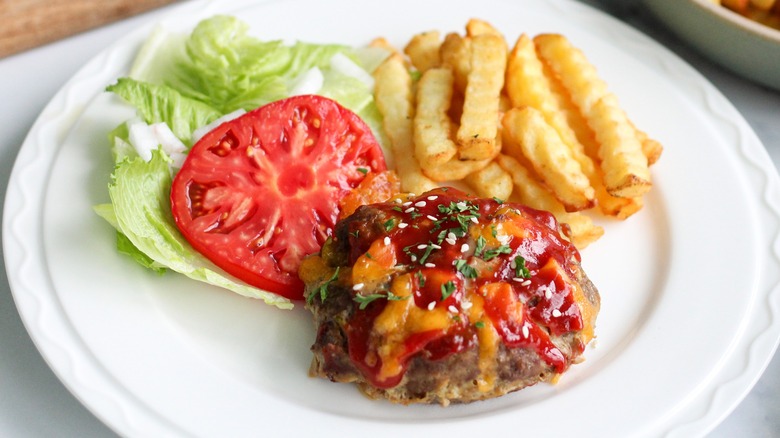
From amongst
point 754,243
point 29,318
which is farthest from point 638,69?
point 29,318

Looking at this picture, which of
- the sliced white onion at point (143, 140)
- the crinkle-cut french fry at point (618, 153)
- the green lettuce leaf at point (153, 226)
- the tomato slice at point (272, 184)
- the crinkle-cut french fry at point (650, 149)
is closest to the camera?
the green lettuce leaf at point (153, 226)

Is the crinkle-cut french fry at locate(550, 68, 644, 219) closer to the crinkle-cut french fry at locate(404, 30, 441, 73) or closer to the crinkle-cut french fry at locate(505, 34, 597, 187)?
the crinkle-cut french fry at locate(505, 34, 597, 187)

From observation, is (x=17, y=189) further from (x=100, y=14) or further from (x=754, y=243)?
(x=754, y=243)

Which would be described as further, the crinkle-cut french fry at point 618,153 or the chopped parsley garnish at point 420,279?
the crinkle-cut french fry at point 618,153

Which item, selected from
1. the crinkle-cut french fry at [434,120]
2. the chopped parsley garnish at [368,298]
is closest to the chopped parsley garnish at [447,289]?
the chopped parsley garnish at [368,298]

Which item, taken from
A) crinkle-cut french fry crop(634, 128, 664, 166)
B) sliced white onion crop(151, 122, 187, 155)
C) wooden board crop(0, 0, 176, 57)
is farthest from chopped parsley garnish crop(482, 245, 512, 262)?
wooden board crop(0, 0, 176, 57)

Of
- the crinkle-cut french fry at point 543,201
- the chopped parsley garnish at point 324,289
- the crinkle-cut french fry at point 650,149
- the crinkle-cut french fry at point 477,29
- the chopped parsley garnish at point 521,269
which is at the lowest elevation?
the crinkle-cut french fry at point 543,201

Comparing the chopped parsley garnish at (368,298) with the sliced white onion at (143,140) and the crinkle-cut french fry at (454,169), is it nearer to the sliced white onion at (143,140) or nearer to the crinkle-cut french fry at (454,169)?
the crinkle-cut french fry at (454,169)
